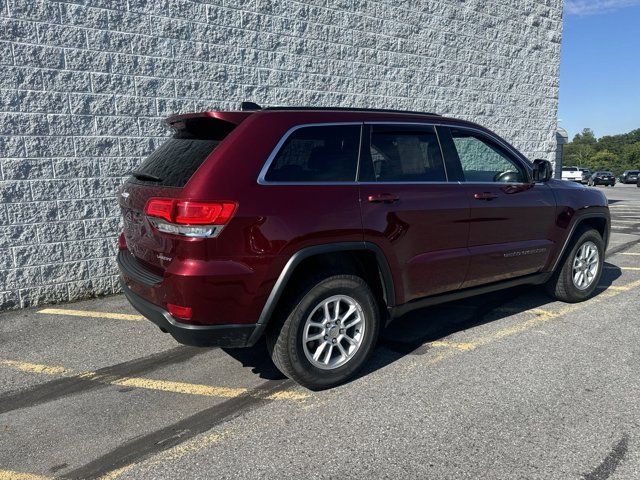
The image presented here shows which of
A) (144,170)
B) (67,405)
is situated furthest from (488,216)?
(67,405)

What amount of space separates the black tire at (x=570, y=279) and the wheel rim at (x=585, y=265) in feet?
0.14

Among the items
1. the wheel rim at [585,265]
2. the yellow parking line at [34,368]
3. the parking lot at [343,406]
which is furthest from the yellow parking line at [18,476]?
the wheel rim at [585,265]

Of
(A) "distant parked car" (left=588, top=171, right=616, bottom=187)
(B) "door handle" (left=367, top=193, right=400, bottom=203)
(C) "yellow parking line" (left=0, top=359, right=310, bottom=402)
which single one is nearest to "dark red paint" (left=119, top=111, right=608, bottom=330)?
(B) "door handle" (left=367, top=193, right=400, bottom=203)

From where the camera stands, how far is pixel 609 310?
5.12 metres

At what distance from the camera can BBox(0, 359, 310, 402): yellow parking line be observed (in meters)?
3.47

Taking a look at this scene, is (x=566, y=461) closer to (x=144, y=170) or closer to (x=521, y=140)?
(x=144, y=170)

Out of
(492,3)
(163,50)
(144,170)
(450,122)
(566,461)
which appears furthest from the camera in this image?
(492,3)

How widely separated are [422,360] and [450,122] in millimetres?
2016

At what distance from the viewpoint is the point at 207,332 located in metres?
3.07

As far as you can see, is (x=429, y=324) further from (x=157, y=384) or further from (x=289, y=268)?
(x=157, y=384)

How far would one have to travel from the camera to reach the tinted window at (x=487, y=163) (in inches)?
173

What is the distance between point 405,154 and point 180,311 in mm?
2070

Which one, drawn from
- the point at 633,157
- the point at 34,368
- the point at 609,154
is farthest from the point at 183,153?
the point at 609,154

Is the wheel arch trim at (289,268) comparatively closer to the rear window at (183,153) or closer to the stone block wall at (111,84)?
the rear window at (183,153)
